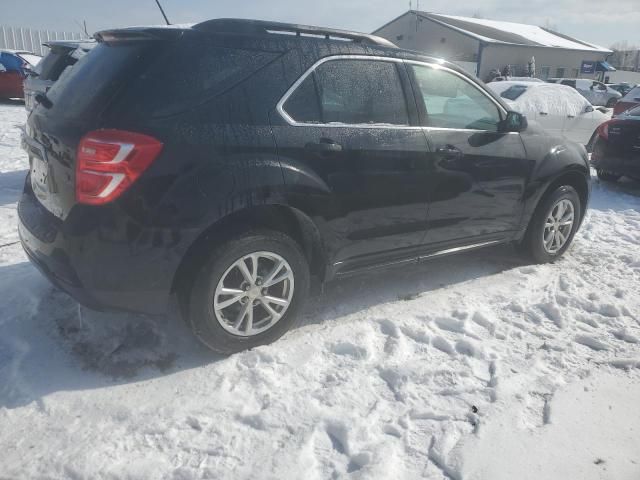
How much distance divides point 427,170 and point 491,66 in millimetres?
34476

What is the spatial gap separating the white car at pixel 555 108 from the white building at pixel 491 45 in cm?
2276

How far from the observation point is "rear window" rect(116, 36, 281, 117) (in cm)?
253

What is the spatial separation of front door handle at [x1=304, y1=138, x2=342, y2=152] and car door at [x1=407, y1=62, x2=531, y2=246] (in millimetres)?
817

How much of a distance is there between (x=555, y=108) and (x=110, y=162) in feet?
34.5

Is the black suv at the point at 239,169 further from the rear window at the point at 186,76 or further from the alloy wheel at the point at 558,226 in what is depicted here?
the alloy wheel at the point at 558,226

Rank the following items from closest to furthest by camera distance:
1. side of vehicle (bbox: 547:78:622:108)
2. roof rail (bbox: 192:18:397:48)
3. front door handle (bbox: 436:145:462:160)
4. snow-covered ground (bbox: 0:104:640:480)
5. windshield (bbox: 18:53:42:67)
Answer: snow-covered ground (bbox: 0:104:640:480) → roof rail (bbox: 192:18:397:48) → front door handle (bbox: 436:145:462:160) → windshield (bbox: 18:53:42:67) → side of vehicle (bbox: 547:78:622:108)

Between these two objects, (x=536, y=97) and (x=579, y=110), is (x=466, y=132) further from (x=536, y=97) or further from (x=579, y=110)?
(x=579, y=110)

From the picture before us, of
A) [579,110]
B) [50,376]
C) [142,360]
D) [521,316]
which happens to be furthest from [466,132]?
[579,110]

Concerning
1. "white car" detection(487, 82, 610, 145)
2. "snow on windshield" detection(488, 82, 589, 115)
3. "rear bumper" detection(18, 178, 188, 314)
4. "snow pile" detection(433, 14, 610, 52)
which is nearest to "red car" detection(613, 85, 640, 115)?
"white car" detection(487, 82, 610, 145)

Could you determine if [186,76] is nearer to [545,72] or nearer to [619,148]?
[619,148]

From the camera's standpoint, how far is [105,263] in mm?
2496

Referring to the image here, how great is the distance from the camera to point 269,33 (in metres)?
2.94

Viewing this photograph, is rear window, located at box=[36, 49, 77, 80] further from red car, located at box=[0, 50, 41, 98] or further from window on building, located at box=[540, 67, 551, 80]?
window on building, located at box=[540, 67, 551, 80]

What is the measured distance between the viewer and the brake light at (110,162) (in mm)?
2420
